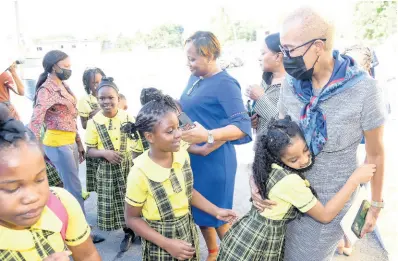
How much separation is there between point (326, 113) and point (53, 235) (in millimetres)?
1342

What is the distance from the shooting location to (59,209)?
4.42 feet

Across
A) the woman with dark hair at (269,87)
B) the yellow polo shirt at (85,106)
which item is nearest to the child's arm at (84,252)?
the woman with dark hair at (269,87)

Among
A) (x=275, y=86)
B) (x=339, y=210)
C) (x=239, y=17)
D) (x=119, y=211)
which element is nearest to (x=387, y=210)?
(x=275, y=86)

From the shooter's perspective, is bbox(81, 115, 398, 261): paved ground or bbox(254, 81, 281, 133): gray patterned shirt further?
bbox(81, 115, 398, 261): paved ground

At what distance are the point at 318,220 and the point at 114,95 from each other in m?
2.34

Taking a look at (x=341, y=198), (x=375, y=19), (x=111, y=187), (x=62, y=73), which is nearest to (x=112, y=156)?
(x=111, y=187)

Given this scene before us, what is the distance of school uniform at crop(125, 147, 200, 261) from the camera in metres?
2.03

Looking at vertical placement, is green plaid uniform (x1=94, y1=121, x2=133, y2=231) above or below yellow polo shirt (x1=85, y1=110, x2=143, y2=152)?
below

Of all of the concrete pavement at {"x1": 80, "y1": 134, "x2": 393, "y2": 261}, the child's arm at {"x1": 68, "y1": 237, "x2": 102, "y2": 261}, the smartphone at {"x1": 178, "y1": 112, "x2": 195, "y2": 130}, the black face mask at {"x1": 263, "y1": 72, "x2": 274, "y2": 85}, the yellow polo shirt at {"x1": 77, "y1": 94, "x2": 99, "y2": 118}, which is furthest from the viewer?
the yellow polo shirt at {"x1": 77, "y1": 94, "x2": 99, "y2": 118}

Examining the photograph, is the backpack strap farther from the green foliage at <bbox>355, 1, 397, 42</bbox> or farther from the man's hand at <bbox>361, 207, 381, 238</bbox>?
the green foliage at <bbox>355, 1, 397, 42</bbox>

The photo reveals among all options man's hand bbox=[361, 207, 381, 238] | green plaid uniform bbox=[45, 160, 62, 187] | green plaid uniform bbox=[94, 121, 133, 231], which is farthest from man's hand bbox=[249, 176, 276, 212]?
green plaid uniform bbox=[45, 160, 62, 187]

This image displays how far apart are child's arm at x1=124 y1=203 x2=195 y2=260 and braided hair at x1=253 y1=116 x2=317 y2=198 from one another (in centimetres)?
51

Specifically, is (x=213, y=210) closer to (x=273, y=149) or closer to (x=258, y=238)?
(x=258, y=238)

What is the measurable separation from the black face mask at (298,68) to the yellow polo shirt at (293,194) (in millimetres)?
493
